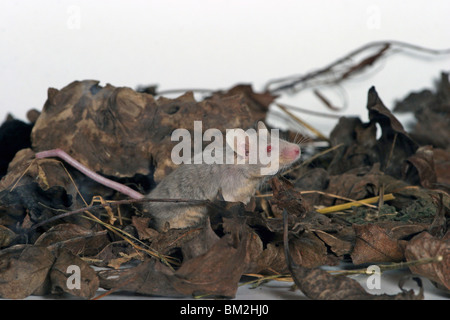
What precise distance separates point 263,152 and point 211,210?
0.53 m

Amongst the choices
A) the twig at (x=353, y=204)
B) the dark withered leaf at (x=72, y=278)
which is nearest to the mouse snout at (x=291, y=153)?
the twig at (x=353, y=204)

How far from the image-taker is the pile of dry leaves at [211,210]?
2160 mm

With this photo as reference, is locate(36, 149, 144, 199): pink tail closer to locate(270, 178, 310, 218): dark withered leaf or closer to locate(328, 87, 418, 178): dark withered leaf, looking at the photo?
locate(270, 178, 310, 218): dark withered leaf

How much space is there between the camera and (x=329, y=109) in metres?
5.29

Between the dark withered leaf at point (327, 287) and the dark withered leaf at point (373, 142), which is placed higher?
the dark withered leaf at point (373, 142)

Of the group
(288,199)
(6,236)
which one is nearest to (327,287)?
(288,199)

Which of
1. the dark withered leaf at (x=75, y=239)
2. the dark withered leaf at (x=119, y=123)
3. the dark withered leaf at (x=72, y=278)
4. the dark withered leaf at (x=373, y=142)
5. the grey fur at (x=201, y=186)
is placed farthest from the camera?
the dark withered leaf at (x=373, y=142)

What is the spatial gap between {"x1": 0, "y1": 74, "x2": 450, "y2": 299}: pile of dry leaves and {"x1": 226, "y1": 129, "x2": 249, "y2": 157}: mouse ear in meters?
0.26

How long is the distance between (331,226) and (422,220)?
0.55 meters

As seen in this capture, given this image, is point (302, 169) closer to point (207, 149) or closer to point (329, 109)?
point (207, 149)

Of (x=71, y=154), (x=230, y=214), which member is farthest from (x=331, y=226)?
(x=71, y=154)

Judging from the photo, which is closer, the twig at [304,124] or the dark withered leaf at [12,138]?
the dark withered leaf at [12,138]

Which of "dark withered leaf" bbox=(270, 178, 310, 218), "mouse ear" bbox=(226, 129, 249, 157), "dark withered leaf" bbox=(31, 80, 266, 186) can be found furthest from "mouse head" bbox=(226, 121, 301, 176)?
"dark withered leaf" bbox=(31, 80, 266, 186)

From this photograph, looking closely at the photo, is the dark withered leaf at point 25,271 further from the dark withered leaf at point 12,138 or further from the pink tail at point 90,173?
the dark withered leaf at point 12,138
